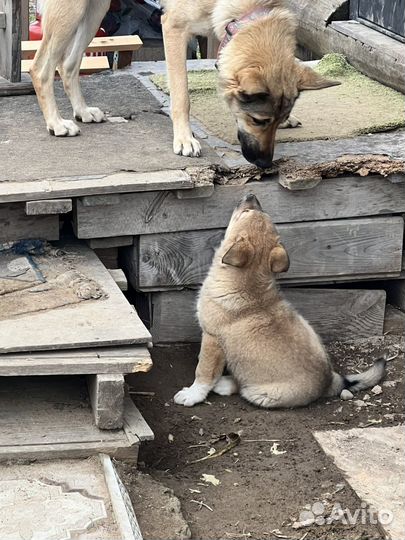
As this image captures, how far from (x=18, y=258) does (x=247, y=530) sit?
6.36 ft

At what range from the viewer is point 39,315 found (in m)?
4.12

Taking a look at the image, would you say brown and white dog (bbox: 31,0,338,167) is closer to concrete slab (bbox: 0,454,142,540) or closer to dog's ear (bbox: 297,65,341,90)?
dog's ear (bbox: 297,65,341,90)

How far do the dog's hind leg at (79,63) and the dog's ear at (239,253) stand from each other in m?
1.74

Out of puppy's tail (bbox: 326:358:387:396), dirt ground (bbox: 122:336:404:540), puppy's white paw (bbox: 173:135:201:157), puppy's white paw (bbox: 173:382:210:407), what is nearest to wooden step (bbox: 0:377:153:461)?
dirt ground (bbox: 122:336:404:540)

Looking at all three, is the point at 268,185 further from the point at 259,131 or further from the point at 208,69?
the point at 208,69

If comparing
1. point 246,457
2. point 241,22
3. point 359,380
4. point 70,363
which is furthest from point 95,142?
point 246,457

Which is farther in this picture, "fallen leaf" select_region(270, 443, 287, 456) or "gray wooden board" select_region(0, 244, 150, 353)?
"fallen leaf" select_region(270, 443, 287, 456)

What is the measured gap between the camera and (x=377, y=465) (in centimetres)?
379

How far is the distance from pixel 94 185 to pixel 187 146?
0.64 m

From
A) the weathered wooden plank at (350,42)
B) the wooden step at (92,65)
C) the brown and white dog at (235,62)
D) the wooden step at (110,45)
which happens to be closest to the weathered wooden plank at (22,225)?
the brown and white dog at (235,62)

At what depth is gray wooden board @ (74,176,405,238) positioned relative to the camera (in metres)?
4.78

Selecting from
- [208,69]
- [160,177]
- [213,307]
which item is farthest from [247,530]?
[208,69]

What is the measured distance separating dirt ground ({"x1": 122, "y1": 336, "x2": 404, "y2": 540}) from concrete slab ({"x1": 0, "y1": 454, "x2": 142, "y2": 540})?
0.42ft

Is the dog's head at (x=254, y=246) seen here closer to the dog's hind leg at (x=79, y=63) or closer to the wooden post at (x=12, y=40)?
the dog's hind leg at (x=79, y=63)
